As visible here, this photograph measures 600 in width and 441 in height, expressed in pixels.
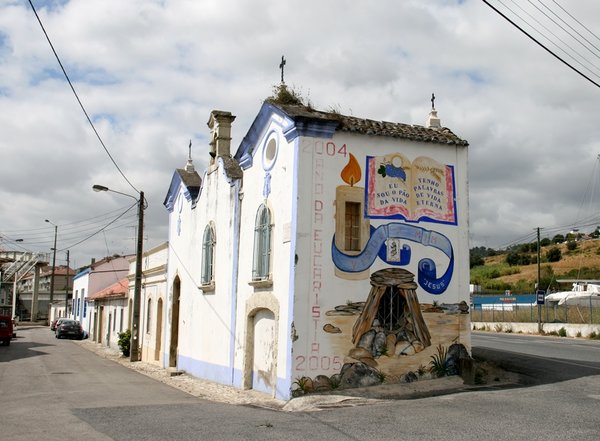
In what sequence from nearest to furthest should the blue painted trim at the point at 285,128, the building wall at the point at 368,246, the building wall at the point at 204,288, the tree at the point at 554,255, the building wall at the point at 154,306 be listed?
1. the building wall at the point at 368,246
2. the blue painted trim at the point at 285,128
3. the building wall at the point at 204,288
4. the building wall at the point at 154,306
5. the tree at the point at 554,255

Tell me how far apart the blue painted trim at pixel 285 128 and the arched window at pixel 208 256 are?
3804mm

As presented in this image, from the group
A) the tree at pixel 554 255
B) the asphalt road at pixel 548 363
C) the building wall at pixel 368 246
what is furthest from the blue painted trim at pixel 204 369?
the tree at pixel 554 255

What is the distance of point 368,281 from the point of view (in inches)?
579

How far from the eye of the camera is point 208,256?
2094 centimetres

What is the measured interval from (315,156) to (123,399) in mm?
6797

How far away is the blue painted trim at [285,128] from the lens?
571 inches

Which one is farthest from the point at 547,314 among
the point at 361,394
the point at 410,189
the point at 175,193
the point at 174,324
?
the point at 361,394

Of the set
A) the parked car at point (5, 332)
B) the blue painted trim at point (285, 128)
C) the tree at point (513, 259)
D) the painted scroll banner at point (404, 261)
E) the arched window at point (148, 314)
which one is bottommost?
the parked car at point (5, 332)

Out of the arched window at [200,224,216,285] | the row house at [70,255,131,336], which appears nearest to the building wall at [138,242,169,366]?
the arched window at [200,224,216,285]

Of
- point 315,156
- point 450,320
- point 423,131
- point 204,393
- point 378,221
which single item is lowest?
point 204,393

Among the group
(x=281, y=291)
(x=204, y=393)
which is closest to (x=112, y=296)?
(x=204, y=393)

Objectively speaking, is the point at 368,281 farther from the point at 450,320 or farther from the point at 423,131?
the point at 423,131

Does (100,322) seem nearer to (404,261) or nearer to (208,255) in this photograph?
(208,255)

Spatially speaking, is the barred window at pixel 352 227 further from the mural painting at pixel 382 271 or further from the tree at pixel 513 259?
the tree at pixel 513 259
